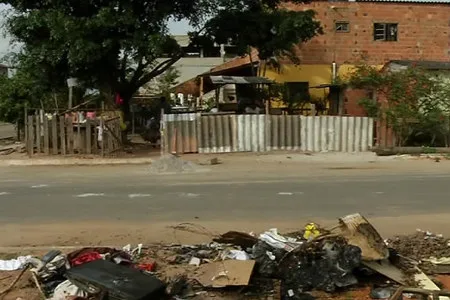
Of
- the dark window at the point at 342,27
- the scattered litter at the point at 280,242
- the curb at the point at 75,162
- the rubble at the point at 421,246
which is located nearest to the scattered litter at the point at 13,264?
the scattered litter at the point at 280,242

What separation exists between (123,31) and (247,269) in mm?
13989

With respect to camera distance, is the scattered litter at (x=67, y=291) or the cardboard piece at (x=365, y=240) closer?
the scattered litter at (x=67, y=291)

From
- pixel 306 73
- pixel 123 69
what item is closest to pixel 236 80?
pixel 123 69

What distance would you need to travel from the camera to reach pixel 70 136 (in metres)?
18.6

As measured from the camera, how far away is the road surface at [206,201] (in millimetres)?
8781

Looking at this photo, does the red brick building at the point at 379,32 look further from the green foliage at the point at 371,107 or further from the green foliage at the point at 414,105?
the green foliage at the point at 371,107

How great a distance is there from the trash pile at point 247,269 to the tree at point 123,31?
12.3 meters

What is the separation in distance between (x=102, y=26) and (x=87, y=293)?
1373 cm

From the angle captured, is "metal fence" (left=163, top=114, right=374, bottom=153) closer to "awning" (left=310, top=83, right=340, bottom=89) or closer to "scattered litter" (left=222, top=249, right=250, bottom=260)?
"awning" (left=310, top=83, right=340, bottom=89)

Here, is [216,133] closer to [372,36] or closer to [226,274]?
[226,274]

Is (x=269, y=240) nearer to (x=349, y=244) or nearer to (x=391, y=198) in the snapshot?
(x=349, y=244)

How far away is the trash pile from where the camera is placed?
215 inches

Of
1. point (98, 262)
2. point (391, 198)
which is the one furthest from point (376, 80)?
point (98, 262)

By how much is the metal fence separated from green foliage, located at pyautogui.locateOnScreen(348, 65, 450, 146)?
802 millimetres
